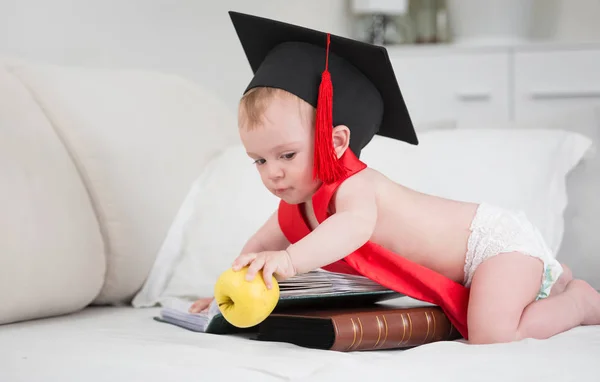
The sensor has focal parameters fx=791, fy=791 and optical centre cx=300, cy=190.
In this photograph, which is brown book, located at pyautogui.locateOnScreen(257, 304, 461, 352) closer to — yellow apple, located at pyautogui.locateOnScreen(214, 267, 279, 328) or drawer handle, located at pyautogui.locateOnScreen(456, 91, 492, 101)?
yellow apple, located at pyautogui.locateOnScreen(214, 267, 279, 328)

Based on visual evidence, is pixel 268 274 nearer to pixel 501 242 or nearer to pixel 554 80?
pixel 501 242

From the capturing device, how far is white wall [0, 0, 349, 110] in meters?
2.19

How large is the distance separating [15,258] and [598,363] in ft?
3.13

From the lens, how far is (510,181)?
1722mm

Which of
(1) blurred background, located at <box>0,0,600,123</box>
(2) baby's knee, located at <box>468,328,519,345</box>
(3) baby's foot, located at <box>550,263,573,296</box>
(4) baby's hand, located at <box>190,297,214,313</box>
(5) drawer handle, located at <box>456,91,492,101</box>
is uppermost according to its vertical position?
(1) blurred background, located at <box>0,0,600,123</box>

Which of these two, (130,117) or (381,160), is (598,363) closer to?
(381,160)

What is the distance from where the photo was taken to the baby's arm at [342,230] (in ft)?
3.81

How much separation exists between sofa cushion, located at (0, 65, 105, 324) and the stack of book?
0.23 m

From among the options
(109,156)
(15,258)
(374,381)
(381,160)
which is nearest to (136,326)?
(15,258)

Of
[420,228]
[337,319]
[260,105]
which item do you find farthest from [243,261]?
[420,228]

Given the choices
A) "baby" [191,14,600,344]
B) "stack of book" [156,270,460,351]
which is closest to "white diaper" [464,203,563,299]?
"baby" [191,14,600,344]

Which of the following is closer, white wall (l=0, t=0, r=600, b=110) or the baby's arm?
the baby's arm

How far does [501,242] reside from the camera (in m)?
1.34

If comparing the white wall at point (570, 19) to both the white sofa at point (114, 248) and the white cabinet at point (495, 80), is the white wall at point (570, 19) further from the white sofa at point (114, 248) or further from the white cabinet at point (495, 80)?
the white sofa at point (114, 248)
